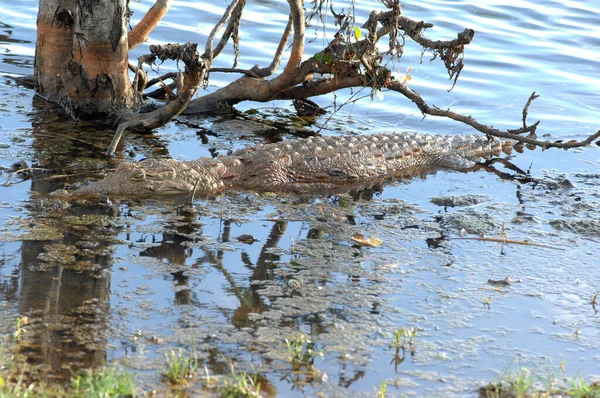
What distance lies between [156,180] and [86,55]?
2.13m

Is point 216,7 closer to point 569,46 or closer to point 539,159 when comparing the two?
point 569,46

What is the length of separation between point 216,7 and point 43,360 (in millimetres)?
11530

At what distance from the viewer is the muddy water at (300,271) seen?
4.14 m

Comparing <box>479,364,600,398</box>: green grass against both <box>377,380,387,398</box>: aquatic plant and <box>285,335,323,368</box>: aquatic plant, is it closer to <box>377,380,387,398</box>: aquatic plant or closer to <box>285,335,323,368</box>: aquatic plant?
<box>377,380,387,398</box>: aquatic plant

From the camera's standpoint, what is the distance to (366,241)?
5801mm

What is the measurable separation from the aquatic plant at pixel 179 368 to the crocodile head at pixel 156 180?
2724 mm

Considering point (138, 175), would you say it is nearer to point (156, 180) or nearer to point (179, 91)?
point (156, 180)

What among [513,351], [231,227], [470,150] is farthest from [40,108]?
[513,351]

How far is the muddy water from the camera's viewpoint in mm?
4145

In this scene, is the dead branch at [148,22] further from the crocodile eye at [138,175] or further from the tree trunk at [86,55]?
the crocodile eye at [138,175]

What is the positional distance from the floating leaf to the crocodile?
1.41 metres

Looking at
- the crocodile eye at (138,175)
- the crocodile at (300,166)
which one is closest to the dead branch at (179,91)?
the crocodile at (300,166)

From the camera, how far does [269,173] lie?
23.7ft

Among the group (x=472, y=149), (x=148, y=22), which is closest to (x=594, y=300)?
(x=472, y=149)
